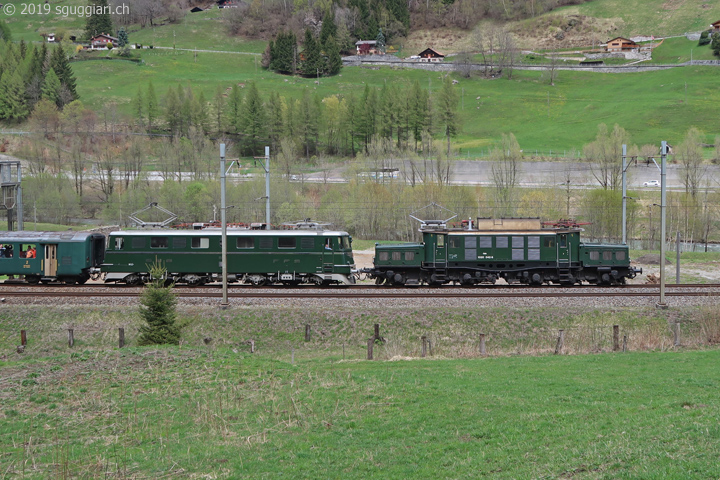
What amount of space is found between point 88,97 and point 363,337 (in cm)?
13002

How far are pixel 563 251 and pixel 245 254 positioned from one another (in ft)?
61.7

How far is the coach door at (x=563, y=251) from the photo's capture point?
37.7 meters

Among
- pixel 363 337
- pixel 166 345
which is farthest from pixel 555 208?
pixel 166 345

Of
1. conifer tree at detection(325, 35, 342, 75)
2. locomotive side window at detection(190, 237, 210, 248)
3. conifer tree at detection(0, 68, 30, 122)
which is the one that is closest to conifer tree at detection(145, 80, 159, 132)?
conifer tree at detection(0, 68, 30, 122)

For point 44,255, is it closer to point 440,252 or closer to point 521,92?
point 440,252

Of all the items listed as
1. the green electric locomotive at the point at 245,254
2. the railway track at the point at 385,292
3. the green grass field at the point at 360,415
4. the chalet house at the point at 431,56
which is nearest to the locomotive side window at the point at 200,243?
the green electric locomotive at the point at 245,254

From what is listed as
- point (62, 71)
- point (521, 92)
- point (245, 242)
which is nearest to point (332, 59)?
point (521, 92)

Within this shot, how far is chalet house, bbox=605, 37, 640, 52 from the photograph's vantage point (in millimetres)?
173625

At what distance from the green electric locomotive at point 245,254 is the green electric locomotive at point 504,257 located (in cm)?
263

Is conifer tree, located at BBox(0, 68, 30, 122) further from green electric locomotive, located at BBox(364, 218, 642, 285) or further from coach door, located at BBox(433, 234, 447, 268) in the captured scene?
coach door, located at BBox(433, 234, 447, 268)

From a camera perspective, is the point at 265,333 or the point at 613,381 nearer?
the point at 613,381

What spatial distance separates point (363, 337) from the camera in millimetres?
28891

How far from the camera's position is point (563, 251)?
124 ft

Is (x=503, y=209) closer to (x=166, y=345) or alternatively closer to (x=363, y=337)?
(x=363, y=337)
